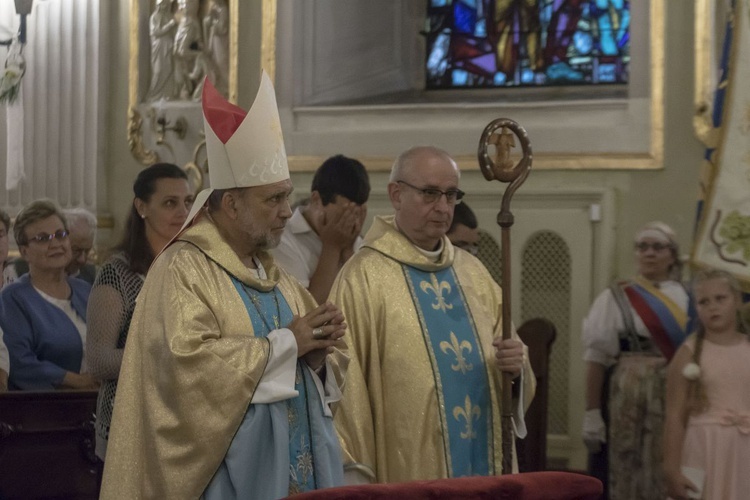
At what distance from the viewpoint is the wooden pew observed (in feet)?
15.8

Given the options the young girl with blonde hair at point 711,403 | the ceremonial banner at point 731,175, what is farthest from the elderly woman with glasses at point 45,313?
the ceremonial banner at point 731,175

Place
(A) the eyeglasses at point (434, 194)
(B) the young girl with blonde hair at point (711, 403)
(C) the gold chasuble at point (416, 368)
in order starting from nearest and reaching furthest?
(C) the gold chasuble at point (416, 368) < (A) the eyeglasses at point (434, 194) < (B) the young girl with blonde hair at point (711, 403)

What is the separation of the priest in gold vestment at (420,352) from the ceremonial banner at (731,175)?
8.99 feet

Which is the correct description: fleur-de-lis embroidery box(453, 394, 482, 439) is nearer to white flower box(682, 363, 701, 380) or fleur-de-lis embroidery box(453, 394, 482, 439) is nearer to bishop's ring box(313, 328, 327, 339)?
bishop's ring box(313, 328, 327, 339)

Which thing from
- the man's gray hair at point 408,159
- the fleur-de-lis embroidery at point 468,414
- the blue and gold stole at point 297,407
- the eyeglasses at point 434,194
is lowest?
the fleur-de-lis embroidery at point 468,414

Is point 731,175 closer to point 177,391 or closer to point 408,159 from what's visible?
point 408,159

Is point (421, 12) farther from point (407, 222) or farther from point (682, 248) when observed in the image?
point (407, 222)

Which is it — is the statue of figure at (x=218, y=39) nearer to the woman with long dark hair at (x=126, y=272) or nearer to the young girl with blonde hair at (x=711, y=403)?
the young girl with blonde hair at (x=711, y=403)

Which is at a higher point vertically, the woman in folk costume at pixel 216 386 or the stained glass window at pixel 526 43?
the stained glass window at pixel 526 43

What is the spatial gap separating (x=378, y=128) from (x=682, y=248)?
2.14 meters

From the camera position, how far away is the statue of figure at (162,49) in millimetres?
8891

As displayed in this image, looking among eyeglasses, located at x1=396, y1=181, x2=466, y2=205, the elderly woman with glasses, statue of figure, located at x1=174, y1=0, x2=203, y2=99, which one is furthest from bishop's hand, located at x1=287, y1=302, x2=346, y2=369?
statue of figure, located at x1=174, y1=0, x2=203, y2=99

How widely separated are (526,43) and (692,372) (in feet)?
12.3

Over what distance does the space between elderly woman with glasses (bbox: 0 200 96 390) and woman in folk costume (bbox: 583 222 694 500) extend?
265 centimetres
